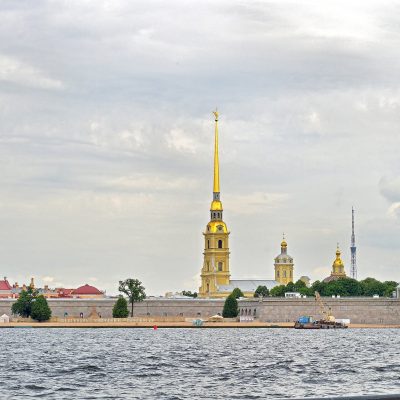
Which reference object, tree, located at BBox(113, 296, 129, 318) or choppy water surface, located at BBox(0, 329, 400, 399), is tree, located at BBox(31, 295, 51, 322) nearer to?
tree, located at BBox(113, 296, 129, 318)

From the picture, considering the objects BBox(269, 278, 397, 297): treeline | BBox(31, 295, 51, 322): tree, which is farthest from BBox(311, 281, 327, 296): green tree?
BBox(31, 295, 51, 322): tree

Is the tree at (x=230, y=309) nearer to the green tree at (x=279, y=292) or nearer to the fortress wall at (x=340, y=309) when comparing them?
the fortress wall at (x=340, y=309)

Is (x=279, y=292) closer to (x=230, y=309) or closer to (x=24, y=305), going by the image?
(x=230, y=309)

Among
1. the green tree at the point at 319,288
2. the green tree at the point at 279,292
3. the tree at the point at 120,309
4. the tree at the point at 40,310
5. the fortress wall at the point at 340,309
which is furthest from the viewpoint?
the green tree at the point at 279,292

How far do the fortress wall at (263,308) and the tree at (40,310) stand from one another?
49.2 feet

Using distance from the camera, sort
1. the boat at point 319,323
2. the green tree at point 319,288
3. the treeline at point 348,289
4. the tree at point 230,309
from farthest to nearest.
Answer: the green tree at point 319,288 < the treeline at point 348,289 < the tree at point 230,309 < the boat at point 319,323

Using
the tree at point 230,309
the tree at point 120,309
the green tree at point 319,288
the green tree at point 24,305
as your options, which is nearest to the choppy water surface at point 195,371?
the green tree at point 24,305

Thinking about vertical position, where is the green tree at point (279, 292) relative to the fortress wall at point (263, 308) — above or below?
above

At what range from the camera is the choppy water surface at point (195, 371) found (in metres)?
48.3

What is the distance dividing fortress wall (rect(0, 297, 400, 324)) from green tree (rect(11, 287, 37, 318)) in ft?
40.0

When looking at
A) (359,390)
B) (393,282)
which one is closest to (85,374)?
(359,390)

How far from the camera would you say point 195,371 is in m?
59.9

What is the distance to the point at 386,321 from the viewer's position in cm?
16312

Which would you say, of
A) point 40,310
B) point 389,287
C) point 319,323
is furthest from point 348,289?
point 40,310
